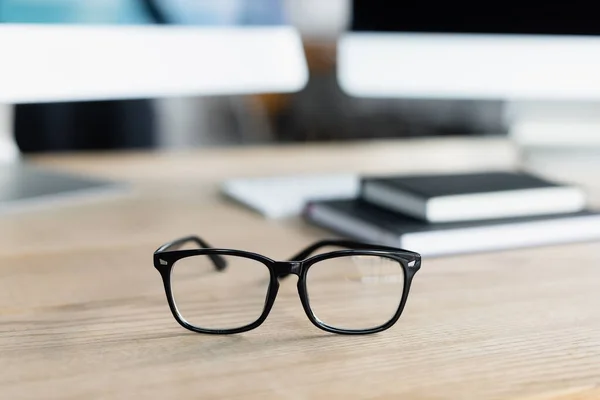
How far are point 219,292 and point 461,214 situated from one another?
22cm

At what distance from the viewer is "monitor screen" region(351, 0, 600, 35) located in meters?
0.85

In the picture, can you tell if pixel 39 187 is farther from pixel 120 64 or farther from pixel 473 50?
pixel 473 50

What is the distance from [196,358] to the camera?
42 cm

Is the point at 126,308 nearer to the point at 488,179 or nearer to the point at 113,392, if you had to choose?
the point at 113,392

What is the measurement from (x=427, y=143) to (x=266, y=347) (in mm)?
850

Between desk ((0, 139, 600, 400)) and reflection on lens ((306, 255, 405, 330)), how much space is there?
0.02m

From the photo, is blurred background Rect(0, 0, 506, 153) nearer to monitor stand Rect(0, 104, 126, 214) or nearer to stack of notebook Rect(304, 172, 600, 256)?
monitor stand Rect(0, 104, 126, 214)

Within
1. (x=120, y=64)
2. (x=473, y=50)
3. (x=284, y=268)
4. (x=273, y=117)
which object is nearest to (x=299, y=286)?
(x=284, y=268)

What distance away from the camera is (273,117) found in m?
1.49

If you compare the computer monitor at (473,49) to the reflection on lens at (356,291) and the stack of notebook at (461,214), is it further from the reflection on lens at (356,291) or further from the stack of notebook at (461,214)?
the reflection on lens at (356,291)

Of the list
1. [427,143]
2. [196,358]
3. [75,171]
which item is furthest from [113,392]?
[427,143]

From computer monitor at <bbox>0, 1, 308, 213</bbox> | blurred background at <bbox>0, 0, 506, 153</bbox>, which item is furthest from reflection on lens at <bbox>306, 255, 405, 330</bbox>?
blurred background at <bbox>0, 0, 506, 153</bbox>

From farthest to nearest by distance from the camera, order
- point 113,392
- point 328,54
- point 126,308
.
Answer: point 328,54, point 126,308, point 113,392

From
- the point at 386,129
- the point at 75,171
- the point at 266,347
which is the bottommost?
the point at 386,129
